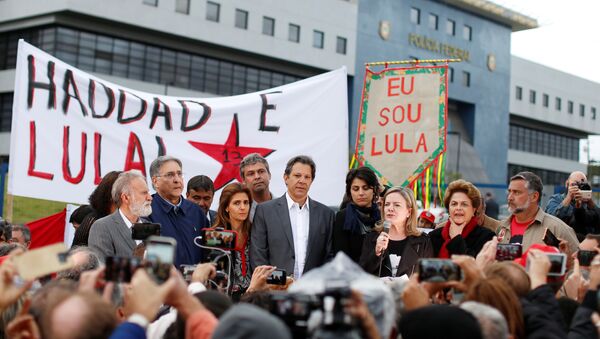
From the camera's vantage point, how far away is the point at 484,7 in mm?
55656

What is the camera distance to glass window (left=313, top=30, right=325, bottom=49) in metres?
44.9

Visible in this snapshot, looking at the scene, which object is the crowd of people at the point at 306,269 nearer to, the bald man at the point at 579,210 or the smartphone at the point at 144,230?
the bald man at the point at 579,210

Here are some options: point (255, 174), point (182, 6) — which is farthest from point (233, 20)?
point (255, 174)

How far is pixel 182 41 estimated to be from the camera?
40.0 m

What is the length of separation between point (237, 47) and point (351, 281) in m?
39.3

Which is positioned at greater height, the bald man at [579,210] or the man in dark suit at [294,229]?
the bald man at [579,210]

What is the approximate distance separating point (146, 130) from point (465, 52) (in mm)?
50269

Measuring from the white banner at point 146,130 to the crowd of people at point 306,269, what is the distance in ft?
1.86

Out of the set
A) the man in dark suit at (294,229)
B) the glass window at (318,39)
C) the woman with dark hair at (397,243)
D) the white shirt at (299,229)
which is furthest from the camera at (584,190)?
the glass window at (318,39)

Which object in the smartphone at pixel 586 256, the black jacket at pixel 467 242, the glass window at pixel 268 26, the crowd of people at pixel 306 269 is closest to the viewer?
the crowd of people at pixel 306 269

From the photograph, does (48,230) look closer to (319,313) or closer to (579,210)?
(579,210)

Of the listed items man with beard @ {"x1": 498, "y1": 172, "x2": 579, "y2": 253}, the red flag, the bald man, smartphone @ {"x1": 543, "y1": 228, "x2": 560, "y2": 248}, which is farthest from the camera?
the red flag

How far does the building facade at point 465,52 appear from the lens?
50.0 m

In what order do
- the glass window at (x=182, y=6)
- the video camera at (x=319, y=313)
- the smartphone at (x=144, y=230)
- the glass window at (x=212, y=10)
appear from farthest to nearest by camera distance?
the glass window at (x=212, y=10)
the glass window at (x=182, y=6)
the smartphone at (x=144, y=230)
the video camera at (x=319, y=313)
